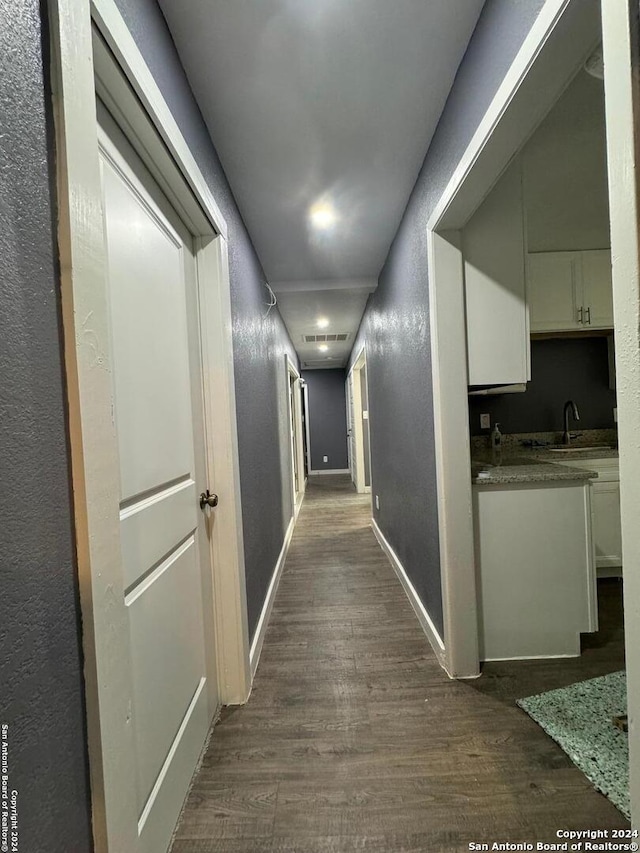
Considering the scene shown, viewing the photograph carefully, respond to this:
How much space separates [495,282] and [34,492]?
184 cm

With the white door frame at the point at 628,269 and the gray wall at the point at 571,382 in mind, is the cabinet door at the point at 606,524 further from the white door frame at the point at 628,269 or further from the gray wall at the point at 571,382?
the white door frame at the point at 628,269

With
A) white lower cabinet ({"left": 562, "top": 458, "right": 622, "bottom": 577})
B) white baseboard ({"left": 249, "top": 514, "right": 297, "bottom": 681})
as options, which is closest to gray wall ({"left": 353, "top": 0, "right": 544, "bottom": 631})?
white baseboard ({"left": 249, "top": 514, "right": 297, "bottom": 681})

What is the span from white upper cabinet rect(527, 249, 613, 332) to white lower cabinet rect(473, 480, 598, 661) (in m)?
1.48

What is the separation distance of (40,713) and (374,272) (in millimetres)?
3236

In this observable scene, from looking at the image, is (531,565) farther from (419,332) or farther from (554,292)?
(554,292)

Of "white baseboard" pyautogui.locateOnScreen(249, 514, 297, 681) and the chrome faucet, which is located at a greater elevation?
the chrome faucet

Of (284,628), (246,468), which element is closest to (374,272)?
(246,468)

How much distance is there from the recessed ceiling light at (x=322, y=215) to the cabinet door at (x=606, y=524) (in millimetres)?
2500

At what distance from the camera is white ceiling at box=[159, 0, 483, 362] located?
3.56 feet

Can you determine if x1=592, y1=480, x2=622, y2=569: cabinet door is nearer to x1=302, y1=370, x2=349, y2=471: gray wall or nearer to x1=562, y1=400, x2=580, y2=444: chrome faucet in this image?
x1=562, y1=400, x2=580, y2=444: chrome faucet

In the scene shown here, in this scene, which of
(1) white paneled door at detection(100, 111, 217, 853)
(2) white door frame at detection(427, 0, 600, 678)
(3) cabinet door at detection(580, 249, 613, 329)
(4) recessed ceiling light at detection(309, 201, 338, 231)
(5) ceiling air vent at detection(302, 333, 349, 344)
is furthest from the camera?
(5) ceiling air vent at detection(302, 333, 349, 344)

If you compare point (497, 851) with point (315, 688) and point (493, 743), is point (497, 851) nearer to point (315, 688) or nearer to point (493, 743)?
point (493, 743)

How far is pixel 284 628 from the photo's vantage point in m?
→ 2.11

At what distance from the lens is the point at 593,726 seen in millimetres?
1336
